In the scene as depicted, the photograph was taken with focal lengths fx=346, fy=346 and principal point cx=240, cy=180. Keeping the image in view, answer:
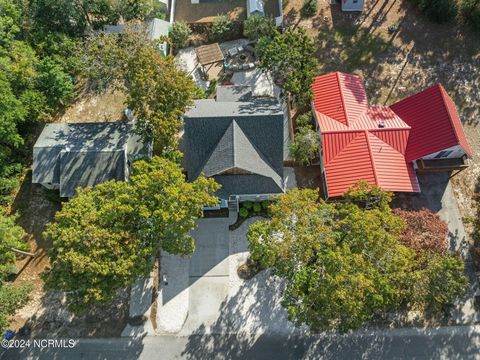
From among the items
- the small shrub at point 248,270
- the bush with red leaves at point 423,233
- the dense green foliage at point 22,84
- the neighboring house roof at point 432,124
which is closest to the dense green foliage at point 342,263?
the bush with red leaves at point 423,233

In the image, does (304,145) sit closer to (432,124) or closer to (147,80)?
(432,124)

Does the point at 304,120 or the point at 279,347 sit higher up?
the point at 304,120

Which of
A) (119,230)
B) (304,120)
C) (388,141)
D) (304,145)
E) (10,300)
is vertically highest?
(304,120)

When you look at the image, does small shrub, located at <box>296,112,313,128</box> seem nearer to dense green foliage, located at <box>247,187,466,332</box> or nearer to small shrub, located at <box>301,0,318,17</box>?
dense green foliage, located at <box>247,187,466,332</box>

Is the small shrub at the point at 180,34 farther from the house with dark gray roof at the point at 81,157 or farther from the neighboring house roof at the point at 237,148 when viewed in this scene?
the house with dark gray roof at the point at 81,157

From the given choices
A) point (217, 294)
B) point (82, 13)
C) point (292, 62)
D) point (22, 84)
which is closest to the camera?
point (217, 294)

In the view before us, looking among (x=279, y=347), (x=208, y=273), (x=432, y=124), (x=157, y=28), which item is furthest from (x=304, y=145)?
(x=157, y=28)

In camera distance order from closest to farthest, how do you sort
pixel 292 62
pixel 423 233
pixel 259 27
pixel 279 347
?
pixel 423 233
pixel 279 347
pixel 292 62
pixel 259 27
